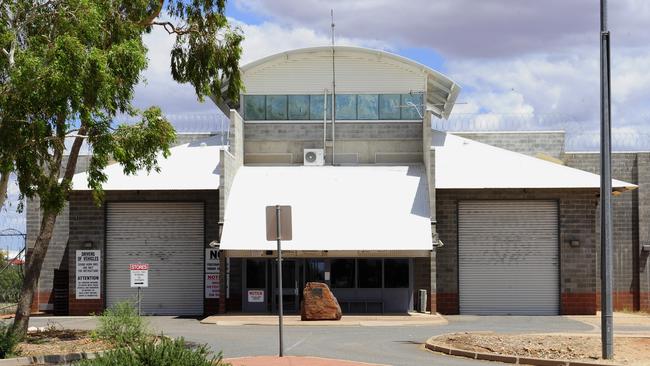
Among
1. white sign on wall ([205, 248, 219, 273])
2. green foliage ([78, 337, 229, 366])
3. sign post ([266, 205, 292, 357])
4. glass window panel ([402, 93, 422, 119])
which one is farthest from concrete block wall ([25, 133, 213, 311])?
green foliage ([78, 337, 229, 366])

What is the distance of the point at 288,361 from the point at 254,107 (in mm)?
21798

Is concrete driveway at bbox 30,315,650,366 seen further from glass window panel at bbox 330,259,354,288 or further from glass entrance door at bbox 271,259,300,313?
glass window panel at bbox 330,259,354,288

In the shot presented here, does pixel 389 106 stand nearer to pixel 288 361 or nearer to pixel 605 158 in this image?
pixel 605 158

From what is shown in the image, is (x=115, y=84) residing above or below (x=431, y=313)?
above

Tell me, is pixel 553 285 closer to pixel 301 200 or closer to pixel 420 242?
pixel 420 242

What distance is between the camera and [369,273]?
1371 inches

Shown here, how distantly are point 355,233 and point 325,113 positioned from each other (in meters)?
6.74

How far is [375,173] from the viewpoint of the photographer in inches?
1431

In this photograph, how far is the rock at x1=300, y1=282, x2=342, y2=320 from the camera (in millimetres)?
31047

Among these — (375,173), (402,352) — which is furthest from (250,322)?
(402,352)

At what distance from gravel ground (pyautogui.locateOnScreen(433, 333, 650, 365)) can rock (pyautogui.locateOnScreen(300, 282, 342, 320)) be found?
805cm

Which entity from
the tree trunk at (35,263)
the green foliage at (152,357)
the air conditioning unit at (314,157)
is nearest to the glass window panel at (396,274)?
the air conditioning unit at (314,157)

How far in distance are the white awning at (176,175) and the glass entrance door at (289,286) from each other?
3.73 meters

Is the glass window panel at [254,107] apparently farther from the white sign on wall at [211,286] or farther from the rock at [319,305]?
the rock at [319,305]
